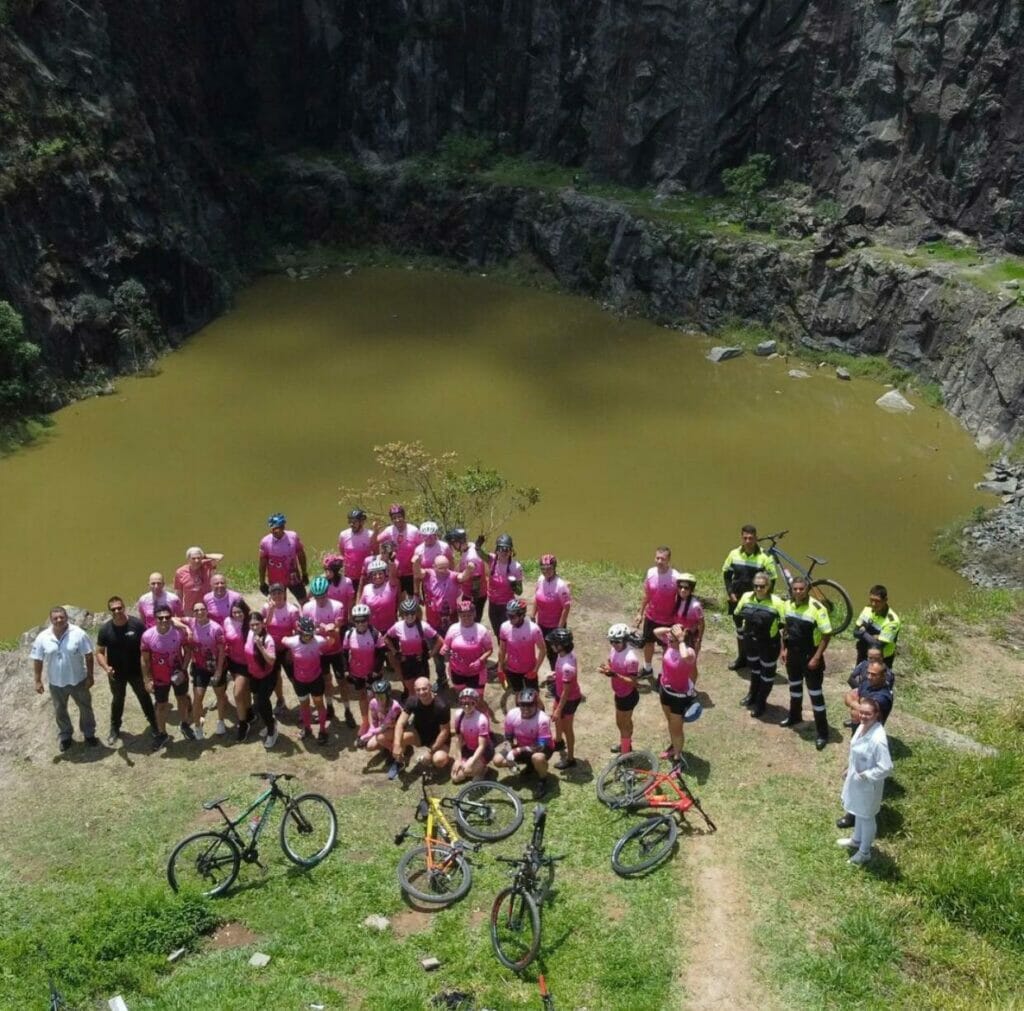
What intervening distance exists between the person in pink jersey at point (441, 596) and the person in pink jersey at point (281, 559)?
2.09 m

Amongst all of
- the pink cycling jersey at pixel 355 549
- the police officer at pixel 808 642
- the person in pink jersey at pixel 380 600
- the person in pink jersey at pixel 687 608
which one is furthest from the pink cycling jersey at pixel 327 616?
the police officer at pixel 808 642

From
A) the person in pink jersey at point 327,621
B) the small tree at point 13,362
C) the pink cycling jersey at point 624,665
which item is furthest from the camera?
the small tree at point 13,362

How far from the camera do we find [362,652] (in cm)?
1062

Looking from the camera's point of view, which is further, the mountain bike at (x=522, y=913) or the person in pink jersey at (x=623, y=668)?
the person in pink jersey at (x=623, y=668)

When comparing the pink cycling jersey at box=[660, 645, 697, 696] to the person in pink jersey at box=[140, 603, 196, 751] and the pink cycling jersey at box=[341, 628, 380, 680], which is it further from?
the person in pink jersey at box=[140, 603, 196, 751]

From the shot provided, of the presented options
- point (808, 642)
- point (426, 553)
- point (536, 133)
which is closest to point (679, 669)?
point (808, 642)

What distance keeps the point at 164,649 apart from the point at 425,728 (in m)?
3.07

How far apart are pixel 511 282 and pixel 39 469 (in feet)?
63.9

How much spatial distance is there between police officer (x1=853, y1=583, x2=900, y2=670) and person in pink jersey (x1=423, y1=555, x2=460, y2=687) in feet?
15.1

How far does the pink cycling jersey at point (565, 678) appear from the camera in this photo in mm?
9773

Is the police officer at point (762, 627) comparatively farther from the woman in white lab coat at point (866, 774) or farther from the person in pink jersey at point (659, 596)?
the woman in white lab coat at point (866, 774)

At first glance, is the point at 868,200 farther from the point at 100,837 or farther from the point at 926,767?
the point at 100,837

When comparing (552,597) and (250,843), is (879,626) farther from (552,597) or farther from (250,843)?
(250,843)

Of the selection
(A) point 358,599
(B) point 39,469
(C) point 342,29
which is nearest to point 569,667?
(A) point 358,599
